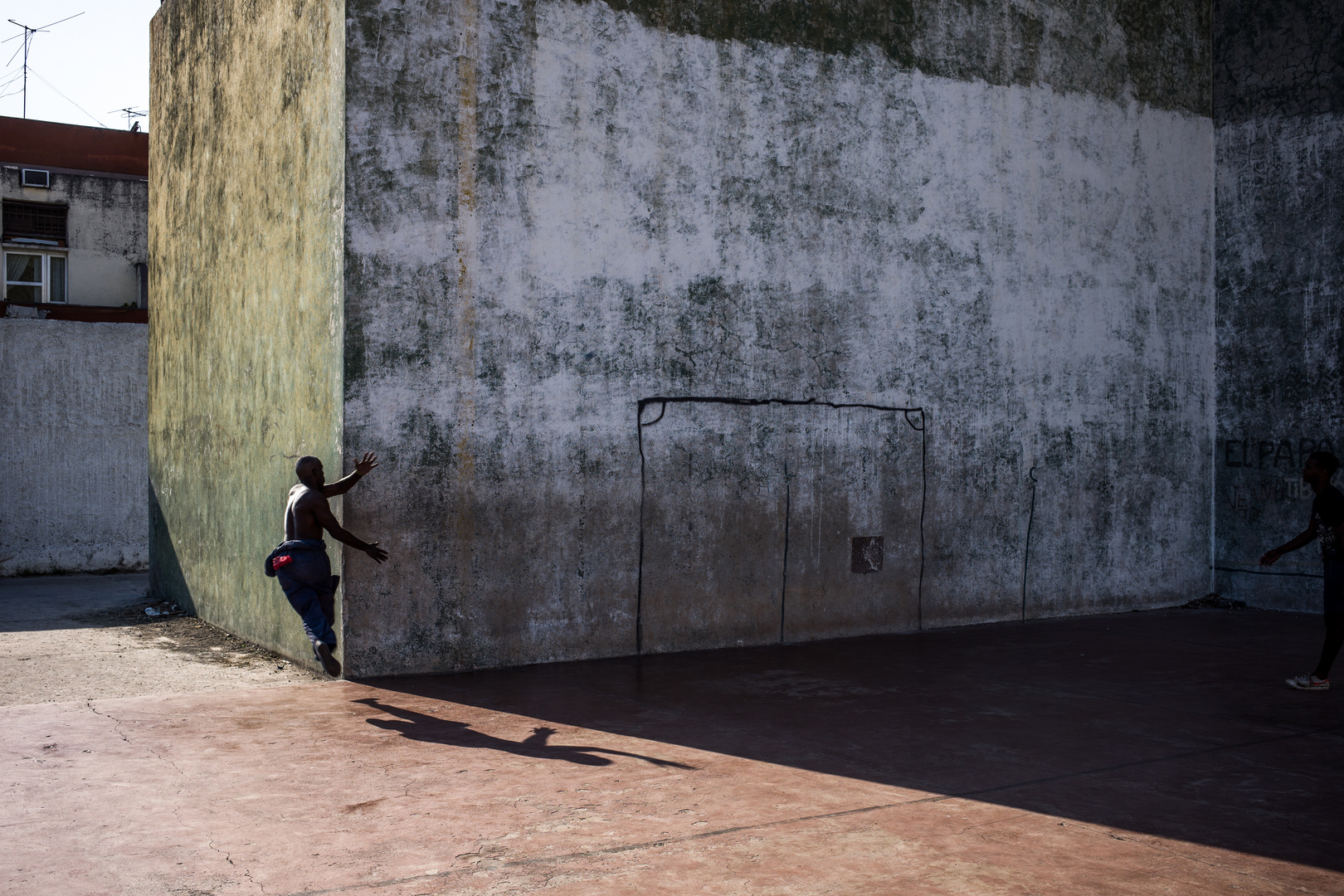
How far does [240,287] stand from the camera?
9.54 meters

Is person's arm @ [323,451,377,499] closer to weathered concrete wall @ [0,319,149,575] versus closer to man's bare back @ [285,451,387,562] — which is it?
man's bare back @ [285,451,387,562]

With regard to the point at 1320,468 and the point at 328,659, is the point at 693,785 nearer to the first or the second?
the point at 328,659

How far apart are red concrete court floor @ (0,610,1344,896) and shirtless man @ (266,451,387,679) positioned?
439 mm

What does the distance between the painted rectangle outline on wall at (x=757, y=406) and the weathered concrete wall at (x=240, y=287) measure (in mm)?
2304

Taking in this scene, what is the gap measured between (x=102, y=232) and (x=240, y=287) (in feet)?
43.8

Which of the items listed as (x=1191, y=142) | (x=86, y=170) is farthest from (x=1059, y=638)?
(x=86, y=170)

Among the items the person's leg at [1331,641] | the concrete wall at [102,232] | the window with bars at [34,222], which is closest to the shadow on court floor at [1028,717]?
the person's leg at [1331,641]

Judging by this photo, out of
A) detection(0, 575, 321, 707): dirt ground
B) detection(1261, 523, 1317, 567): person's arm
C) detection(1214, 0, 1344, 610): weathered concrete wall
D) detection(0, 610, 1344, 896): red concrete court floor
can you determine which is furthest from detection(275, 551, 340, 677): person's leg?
detection(1214, 0, 1344, 610): weathered concrete wall

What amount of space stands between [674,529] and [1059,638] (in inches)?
140

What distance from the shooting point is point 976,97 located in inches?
411

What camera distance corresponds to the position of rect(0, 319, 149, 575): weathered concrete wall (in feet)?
47.4

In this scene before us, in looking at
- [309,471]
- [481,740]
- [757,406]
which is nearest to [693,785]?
[481,740]

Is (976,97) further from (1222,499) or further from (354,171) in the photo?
(354,171)

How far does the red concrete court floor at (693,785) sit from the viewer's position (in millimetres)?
4094
